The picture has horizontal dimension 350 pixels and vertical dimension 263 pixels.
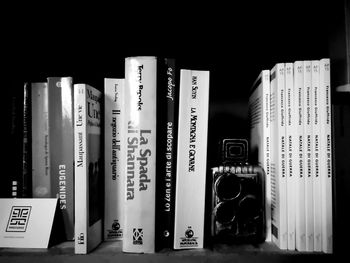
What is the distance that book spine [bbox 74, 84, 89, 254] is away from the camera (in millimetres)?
619

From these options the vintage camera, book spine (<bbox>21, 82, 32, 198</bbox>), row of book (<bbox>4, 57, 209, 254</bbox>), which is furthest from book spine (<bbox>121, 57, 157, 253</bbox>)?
book spine (<bbox>21, 82, 32, 198</bbox>)

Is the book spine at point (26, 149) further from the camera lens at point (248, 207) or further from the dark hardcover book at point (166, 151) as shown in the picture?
the camera lens at point (248, 207)

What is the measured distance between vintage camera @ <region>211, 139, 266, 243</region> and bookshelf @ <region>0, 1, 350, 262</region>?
19 cm

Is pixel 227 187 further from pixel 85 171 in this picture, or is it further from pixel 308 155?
pixel 85 171

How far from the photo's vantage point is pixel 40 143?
27.8 inches

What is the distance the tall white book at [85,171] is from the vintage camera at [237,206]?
0.26m

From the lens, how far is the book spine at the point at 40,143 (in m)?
0.70

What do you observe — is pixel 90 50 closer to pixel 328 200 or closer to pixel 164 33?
pixel 164 33

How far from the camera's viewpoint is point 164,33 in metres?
0.87

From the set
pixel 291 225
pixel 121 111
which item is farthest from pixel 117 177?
pixel 291 225

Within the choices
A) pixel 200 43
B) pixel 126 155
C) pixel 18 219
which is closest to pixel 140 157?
pixel 126 155

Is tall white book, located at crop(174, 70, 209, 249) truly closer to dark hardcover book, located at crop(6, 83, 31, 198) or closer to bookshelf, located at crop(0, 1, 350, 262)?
bookshelf, located at crop(0, 1, 350, 262)

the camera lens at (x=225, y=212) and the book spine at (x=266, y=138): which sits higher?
the book spine at (x=266, y=138)

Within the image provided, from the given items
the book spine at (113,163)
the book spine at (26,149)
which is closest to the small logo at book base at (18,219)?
the book spine at (26,149)
